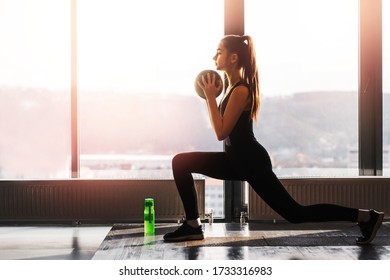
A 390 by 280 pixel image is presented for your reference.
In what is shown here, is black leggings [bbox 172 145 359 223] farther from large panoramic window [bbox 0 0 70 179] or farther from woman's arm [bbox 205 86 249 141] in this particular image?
large panoramic window [bbox 0 0 70 179]

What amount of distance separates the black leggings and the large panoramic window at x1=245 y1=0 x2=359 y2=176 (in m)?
1.26

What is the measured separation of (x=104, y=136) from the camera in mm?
4785

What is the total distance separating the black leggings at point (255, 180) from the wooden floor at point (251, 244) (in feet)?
0.66

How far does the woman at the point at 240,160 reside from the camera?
3.41m

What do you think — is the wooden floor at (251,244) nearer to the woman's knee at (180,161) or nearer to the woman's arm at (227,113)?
the woman's knee at (180,161)

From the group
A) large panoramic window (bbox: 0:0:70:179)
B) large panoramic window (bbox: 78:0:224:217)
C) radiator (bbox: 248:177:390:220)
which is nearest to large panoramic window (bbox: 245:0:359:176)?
radiator (bbox: 248:177:390:220)

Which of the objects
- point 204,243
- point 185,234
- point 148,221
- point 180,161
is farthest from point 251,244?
point 148,221

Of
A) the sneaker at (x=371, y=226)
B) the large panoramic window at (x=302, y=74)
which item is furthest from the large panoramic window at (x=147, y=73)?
the sneaker at (x=371, y=226)

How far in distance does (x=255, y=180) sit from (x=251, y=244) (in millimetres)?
445

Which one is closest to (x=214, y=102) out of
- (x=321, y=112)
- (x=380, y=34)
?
(x=321, y=112)

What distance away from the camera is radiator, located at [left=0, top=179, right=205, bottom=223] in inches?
183

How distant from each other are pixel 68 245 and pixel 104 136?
1190 millimetres

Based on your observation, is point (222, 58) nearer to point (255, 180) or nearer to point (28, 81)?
point (255, 180)

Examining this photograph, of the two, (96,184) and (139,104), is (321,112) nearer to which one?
(139,104)
